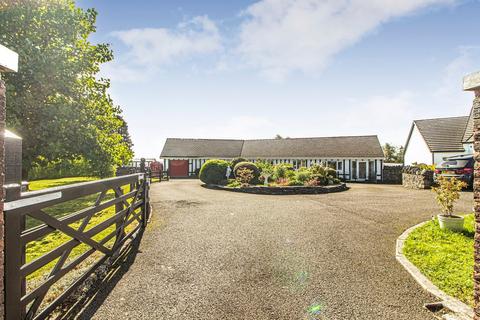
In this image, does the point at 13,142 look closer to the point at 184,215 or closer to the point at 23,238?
the point at 23,238

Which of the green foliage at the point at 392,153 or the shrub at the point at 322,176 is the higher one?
the green foliage at the point at 392,153

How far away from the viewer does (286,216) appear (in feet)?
29.3

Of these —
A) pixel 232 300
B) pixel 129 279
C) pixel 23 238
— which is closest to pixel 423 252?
pixel 232 300

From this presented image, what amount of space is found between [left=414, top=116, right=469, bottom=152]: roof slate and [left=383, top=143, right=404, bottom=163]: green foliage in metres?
19.4

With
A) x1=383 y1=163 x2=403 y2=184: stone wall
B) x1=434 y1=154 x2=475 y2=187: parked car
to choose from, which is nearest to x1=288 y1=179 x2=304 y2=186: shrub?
x1=434 y1=154 x2=475 y2=187: parked car

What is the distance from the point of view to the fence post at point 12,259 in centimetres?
235

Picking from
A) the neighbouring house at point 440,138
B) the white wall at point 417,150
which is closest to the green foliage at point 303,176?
the neighbouring house at point 440,138

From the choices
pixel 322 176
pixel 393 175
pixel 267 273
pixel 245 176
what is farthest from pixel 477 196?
pixel 393 175

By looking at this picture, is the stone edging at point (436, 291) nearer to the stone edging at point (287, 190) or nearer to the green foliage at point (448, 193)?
the green foliage at point (448, 193)

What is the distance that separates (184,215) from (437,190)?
7.55 m

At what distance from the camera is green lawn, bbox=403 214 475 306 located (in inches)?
151

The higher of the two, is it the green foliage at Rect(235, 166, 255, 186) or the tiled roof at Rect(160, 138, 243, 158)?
the tiled roof at Rect(160, 138, 243, 158)

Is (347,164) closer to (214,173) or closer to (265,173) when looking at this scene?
(265,173)

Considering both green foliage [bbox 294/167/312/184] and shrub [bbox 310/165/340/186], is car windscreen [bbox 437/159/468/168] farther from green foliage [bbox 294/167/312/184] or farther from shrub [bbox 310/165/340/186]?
green foliage [bbox 294/167/312/184]
